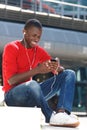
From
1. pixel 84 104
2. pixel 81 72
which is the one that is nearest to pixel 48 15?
pixel 81 72

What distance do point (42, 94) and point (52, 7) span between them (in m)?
25.6

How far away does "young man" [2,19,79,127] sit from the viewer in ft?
13.8

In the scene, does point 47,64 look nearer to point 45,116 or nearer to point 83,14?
point 45,116

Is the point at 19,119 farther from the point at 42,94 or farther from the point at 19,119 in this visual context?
the point at 42,94

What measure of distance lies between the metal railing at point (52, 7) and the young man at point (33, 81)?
72.6 feet

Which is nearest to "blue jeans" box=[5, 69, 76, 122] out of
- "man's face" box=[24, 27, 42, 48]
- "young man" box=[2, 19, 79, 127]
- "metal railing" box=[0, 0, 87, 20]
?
"young man" box=[2, 19, 79, 127]

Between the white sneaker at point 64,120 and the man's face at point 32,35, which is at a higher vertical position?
the man's face at point 32,35

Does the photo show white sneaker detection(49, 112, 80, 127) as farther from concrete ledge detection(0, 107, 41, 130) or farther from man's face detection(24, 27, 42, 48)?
man's face detection(24, 27, 42, 48)

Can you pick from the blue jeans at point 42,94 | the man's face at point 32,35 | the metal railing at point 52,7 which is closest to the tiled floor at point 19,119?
the blue jeans at point 42,94

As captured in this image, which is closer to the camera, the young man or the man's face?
the young man

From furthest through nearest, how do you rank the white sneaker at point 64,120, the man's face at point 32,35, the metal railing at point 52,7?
the metal railing at point 52,7, the man's face at point 32,35, the white sneaker at point 64,120

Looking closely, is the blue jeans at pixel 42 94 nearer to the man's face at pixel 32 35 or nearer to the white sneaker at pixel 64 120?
the white sneaker at pixel 64 120

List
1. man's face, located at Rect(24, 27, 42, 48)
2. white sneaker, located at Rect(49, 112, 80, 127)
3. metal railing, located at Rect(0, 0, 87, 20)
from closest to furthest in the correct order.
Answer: white sneaker, located at Rect(49, 112, 80, 127), man's face, located at Rect(24, 27, 42, 48), metal railing, located at Rect(0, 0, 87, 20)

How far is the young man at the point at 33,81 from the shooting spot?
4.21 metres
